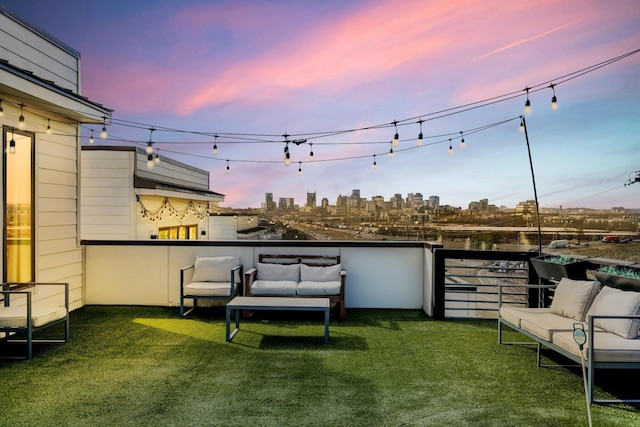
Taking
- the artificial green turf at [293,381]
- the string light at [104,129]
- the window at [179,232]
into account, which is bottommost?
the artificial green turf at [293,381]

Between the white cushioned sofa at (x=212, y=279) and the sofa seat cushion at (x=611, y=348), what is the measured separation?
4036 millimetres

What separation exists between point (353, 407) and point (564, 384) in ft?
6.15

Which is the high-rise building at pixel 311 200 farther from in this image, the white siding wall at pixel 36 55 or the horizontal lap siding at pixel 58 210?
the white siding wall at pixel 36 55

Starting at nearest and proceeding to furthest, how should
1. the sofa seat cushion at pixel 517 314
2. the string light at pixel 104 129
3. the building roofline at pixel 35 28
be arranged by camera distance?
1. the sofa seat cushion at pixel 517 314
2. the building roofline at pixel 35 28
3. the string light at pixel 104 129

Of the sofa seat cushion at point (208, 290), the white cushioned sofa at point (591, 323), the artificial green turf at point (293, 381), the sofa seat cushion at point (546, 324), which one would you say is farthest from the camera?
the sofa seat cushion at point (208, 290)

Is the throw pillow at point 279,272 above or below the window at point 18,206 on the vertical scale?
below

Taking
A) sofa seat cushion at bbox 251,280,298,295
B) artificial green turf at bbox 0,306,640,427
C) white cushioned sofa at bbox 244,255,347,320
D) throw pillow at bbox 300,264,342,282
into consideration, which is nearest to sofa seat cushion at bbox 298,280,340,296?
white cushioned sofa at bbox 244,255,347,320

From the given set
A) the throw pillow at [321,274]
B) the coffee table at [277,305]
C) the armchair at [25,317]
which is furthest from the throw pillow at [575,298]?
the armchair at [25,317]

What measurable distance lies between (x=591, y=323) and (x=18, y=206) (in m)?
6.21

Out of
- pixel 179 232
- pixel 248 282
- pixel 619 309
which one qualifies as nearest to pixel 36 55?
pixel 248 282

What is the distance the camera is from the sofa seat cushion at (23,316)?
4055mm

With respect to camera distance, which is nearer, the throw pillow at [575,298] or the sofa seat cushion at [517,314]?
the throw pillow at [575,298]

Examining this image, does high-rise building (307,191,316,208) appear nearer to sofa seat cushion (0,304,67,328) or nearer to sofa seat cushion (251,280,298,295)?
sofa seat cushion (251,280,298,295)

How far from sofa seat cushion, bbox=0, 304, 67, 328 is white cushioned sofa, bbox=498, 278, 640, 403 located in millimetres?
4742
